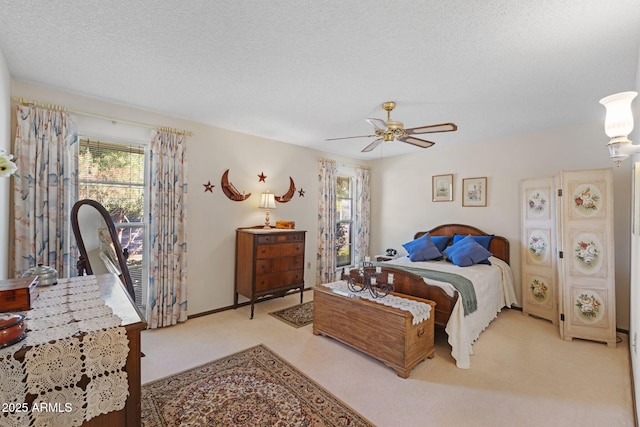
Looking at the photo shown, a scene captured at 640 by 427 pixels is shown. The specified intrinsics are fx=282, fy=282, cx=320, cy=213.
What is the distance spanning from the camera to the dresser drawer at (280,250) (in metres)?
3.77

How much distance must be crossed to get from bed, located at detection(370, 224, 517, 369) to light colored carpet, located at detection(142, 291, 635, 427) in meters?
0.19

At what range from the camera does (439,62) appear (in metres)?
2.19

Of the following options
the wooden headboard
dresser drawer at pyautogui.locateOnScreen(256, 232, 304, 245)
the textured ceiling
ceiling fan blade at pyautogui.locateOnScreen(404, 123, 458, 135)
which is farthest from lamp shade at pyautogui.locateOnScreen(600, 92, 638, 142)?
dresser drawer at pyautogui.locateOnScreen(256, 232, 304, 245)

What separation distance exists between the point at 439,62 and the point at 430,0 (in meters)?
0.70

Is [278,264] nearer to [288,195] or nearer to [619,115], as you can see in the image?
[288,195]

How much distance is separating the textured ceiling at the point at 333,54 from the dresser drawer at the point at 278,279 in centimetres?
213

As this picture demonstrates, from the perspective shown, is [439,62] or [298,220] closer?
[439,62]

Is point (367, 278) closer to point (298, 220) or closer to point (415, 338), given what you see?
point (415, 338)

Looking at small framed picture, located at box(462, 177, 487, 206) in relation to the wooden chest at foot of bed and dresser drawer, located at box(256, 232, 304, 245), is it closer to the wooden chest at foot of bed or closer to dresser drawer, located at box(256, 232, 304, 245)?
the wooden chest at foot of bed

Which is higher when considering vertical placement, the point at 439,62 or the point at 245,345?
the point at 439,62

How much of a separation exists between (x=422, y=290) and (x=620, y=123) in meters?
2.09

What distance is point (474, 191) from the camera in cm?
456

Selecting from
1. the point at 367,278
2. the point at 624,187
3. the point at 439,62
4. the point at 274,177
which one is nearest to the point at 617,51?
the point at 439,62

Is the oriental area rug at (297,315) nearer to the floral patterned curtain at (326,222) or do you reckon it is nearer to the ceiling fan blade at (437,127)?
the floral patterned curtain at (326,222)
